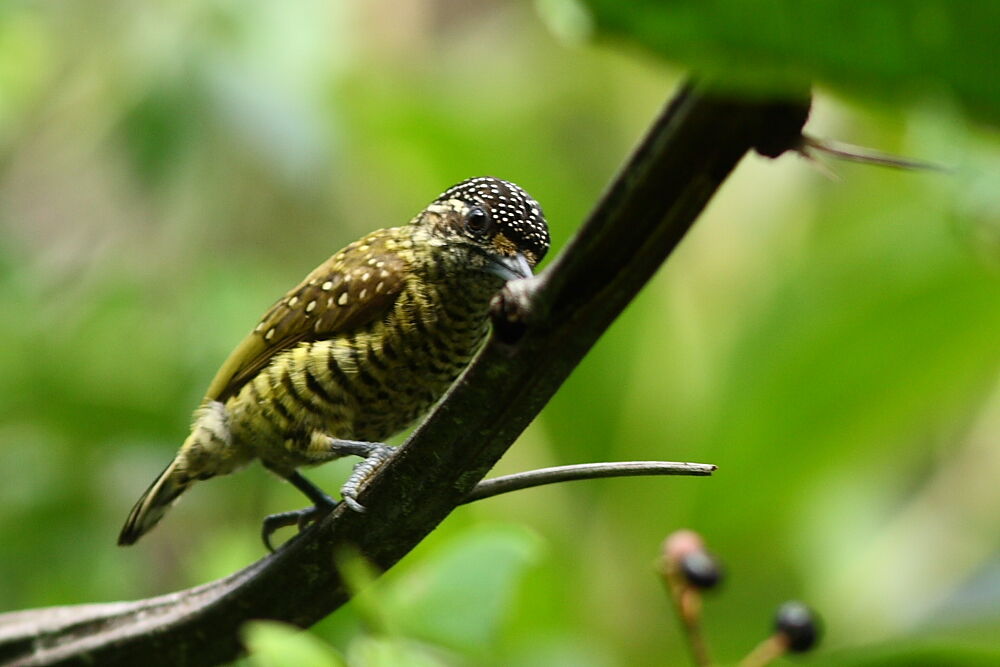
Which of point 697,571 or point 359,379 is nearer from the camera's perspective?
point 697,571

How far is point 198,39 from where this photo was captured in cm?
333

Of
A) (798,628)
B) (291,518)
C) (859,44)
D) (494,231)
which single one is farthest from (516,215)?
(859,44)

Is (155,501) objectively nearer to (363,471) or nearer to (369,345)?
(369,345)

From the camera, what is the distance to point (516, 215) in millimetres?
2209

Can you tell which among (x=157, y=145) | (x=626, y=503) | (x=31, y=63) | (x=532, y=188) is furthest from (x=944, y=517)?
(x=31, y=63)

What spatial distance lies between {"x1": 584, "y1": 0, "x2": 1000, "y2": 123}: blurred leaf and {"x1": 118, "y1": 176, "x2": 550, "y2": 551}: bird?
151 centimetres

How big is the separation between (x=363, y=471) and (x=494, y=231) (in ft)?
1.76

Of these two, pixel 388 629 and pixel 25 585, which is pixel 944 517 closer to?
pixel 25 585

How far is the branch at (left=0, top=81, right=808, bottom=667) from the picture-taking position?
0.97m

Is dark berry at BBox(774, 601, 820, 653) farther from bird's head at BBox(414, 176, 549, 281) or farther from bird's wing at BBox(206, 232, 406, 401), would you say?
bird's wing at BBox(206, 232, 406, 401)

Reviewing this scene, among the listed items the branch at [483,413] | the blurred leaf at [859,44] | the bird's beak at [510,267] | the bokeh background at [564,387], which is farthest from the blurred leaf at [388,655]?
the bokeh background at [564,387]

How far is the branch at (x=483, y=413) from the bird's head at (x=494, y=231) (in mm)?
719

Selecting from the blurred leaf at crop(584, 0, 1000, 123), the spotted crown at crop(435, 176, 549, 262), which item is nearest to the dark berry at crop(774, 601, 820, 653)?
the spotted crown at crop(435, 176, 549, 262)

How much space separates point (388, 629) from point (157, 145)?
6.98ft
